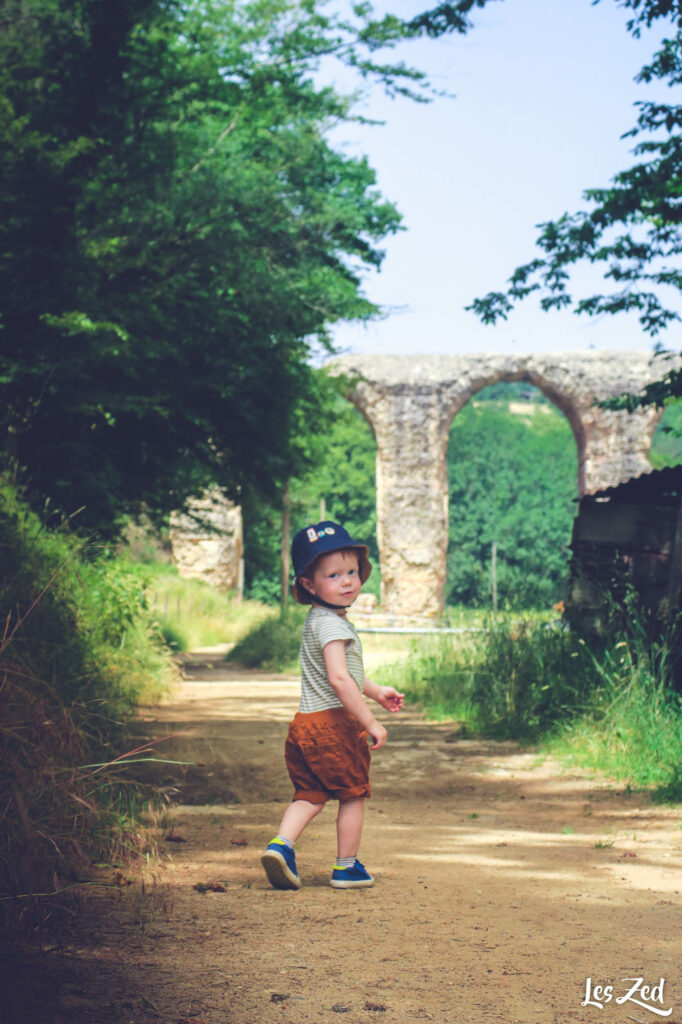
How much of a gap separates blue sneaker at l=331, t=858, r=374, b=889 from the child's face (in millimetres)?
949

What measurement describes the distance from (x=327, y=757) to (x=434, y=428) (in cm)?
2368

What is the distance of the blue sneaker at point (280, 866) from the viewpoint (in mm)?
3758

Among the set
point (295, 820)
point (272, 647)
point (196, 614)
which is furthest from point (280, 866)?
point (196, 614)

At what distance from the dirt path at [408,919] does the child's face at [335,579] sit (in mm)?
1048

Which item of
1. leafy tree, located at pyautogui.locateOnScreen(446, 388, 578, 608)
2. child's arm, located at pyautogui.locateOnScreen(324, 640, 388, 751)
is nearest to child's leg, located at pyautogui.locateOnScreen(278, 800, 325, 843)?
child's arm, located at pyautogui.locateOnScreen(324, 640, 388, 751)

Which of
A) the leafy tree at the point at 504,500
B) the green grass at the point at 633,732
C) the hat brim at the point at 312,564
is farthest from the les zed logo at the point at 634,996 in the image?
the leafy tree at the point at 504,500

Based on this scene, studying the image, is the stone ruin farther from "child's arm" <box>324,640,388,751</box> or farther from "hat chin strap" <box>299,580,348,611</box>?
"child's arm" <box>324,640,388,751</box>

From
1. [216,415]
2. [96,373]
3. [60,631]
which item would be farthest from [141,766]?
[216,415]

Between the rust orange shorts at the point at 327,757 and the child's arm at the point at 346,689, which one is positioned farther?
the rust orange shorts at the point at 327,757

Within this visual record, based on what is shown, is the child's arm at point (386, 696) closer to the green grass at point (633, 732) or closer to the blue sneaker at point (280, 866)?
the blue sneaker at point (280, 866)

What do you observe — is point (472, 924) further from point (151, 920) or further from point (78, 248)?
point (78, 248)

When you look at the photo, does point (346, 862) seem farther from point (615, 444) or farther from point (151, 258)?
point (615, 444)

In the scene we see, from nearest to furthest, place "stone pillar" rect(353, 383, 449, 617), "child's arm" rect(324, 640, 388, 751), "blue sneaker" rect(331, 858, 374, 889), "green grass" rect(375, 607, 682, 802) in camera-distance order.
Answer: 1. "child's arm" rect(324, 640, 388, 751)
2. "blue sneaker" rect(331, 858, 374, 889)
3. "green grass" rect(375, 607, 682, 802)
4. "stone pillar" rect(353, 383, 449, 617)

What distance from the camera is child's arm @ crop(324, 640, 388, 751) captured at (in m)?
3.74
